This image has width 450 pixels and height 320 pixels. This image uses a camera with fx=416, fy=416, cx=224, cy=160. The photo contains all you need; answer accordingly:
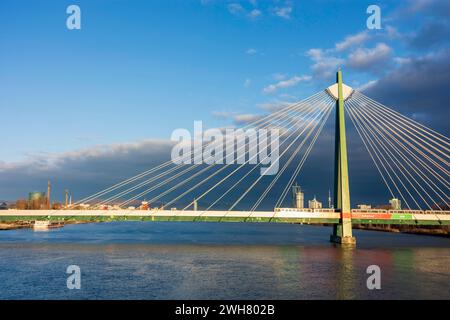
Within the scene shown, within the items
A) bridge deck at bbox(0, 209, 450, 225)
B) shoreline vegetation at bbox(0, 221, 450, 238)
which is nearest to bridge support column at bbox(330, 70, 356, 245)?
bridge deck at bbox(0, 209, 450, 225)

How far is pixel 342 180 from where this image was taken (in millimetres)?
60375

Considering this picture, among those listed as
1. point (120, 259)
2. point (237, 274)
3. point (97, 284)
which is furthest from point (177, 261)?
point (97, 284)

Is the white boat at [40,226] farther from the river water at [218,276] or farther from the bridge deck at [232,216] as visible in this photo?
the river water at [218,276]

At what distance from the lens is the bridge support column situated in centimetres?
6034

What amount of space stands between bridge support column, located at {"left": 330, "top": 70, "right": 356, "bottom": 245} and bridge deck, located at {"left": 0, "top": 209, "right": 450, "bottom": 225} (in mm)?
1401

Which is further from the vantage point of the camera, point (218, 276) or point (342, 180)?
point (342, 180)

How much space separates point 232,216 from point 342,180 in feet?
55.1

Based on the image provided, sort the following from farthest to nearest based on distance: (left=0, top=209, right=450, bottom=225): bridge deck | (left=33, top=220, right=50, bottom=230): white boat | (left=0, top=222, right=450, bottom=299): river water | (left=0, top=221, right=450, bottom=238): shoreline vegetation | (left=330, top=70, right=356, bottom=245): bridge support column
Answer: (left=33, top=220, right=50, bottom=230): white boat
(left=0, top=221, right=450, bottom=238): shoreline vegetation
(left=0, top=209, right=450, bottom=225): bridge deck
(left=330, top=70, right=356, bottom=245): bridge support column
(left=0, top=222, right=450, bottom=299): river water

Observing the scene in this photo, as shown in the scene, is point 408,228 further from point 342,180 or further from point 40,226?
point 40,226

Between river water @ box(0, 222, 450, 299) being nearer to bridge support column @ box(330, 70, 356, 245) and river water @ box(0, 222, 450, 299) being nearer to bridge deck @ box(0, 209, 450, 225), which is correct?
bridge deck @ box(0, 209, 450, 225)

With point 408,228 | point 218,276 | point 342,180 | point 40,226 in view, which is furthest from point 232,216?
point 408,228

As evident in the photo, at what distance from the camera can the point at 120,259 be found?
4556cm

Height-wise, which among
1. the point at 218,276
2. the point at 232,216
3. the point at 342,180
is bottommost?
the point at 218,276
